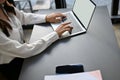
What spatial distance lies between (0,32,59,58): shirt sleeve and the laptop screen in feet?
1.07

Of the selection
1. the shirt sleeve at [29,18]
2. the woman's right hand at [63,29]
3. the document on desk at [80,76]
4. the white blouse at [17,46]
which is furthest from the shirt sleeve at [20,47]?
the shirt sleeve at [29,18]

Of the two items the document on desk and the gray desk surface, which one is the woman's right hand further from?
the document on desk

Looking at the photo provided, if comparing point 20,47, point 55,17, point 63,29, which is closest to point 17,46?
point 20,47

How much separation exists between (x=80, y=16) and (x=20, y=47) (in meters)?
0.57

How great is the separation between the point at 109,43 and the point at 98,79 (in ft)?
1.11

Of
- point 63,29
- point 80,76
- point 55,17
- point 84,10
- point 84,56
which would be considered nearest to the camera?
point 80,76

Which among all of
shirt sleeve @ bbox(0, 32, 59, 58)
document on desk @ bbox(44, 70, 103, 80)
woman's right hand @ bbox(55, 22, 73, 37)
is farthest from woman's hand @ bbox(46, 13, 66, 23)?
A: document on desk @ bbox(44, 70, 103, 80)

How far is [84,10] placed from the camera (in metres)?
1.55

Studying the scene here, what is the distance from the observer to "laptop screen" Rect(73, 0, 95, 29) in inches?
57.4

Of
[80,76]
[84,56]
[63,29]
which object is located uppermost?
[63,29]

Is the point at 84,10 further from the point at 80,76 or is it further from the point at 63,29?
the point at 80,76

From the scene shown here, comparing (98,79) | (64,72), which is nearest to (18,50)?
(64,72)

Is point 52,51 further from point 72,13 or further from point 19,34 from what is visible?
point 72,13

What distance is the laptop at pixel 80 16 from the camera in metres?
1.46
